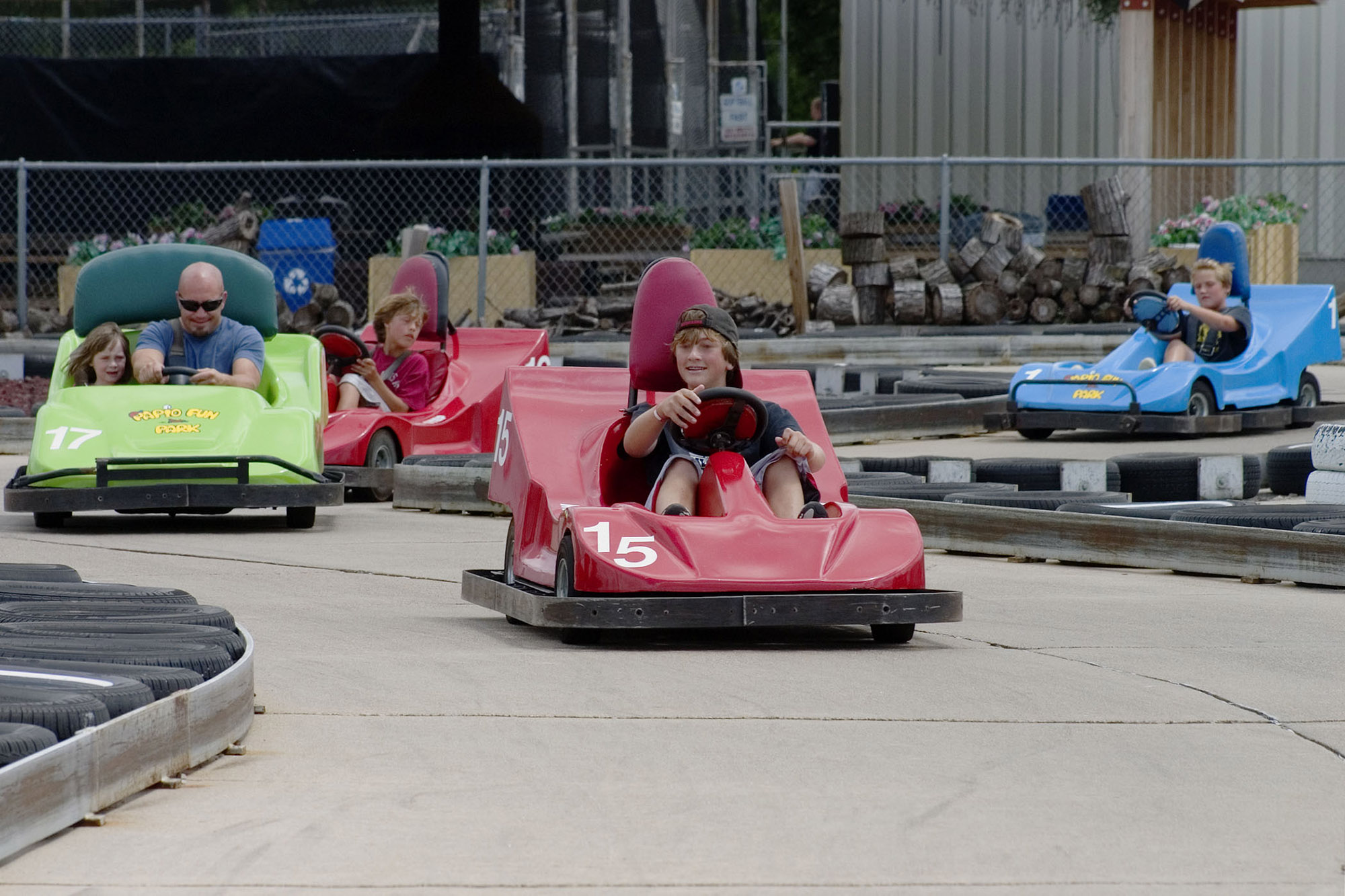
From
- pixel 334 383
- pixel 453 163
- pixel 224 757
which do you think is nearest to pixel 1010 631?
pixel 224 757

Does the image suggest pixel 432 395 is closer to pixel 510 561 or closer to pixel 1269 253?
pixel 510 561

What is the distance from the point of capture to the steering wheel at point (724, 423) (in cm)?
573

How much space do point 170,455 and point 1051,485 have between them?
3.94 m

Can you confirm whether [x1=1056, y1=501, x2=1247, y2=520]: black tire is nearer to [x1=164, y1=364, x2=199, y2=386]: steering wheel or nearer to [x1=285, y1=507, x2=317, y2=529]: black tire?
[x1=285, y1=507, x2=317, y2=529]: black tire

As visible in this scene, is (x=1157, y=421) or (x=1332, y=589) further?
(x=1157, y=421)

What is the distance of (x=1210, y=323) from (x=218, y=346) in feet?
20.1

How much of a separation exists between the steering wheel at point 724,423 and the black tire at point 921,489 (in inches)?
96.3

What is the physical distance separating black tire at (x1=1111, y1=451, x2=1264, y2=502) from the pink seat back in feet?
12.0

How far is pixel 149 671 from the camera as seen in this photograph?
395cm

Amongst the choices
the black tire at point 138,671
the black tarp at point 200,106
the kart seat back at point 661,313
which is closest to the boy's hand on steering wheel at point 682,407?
the kart seat back at point 661,313

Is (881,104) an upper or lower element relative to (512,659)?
upper

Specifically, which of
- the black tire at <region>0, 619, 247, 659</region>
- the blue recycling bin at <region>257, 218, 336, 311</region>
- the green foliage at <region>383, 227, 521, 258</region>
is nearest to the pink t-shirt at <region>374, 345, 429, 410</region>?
the black tire at <region>0, 619, 247, 659</region>

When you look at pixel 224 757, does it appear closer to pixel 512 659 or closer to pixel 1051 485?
pixel 512 659

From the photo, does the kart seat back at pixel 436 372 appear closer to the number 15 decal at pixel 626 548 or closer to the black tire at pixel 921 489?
the black tire at pixel 921 489
